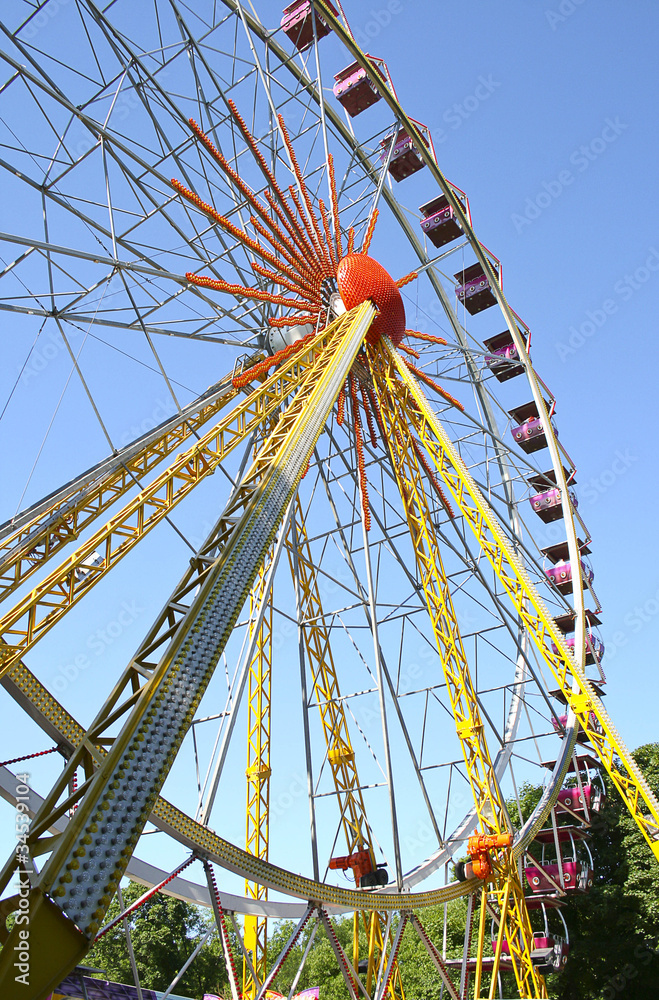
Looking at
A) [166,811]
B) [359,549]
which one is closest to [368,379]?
[359,549]

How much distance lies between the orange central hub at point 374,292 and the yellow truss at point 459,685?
0.80 m

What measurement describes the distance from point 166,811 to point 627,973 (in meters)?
22.0

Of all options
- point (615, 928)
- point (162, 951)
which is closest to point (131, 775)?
point (615, 928)

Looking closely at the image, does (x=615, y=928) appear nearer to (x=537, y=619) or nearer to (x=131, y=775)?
(x=537, y=619)

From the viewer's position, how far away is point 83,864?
553 centimetres

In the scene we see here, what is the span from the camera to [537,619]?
14.8 m

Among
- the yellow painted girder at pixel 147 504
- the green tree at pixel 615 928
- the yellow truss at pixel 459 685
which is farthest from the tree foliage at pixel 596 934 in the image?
the yellow painted girder at pixel 147 504

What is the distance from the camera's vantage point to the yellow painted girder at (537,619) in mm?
13195

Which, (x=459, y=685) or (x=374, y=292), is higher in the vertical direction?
(x=374, y=292)

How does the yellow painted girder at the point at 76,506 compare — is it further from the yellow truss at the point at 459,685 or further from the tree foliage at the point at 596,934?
the tree foliage at the point at 596,934

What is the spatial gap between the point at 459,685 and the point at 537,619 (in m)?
1.82

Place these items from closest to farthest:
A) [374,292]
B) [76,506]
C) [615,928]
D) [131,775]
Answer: [131,775] → [76,506] → [374,292] → [615,928]

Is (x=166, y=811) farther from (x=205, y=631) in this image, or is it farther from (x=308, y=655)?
(x=308, y=655)

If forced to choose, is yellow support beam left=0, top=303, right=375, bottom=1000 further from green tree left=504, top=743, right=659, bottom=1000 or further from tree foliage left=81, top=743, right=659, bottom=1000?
green tree left=504, top=743, right=659, bottom=1000
